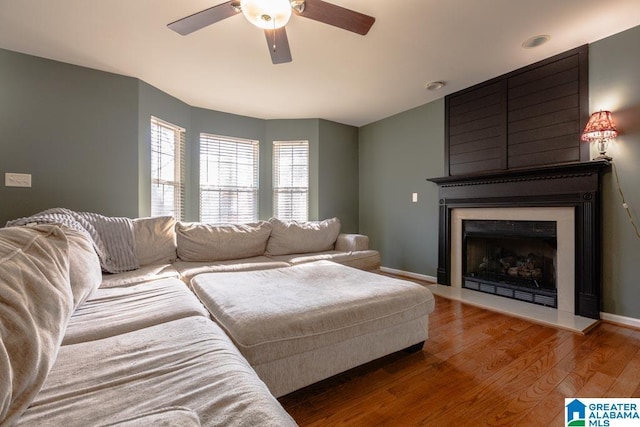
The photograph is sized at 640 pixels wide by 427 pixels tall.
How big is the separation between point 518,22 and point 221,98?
312cm

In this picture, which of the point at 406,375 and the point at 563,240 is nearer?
the point at 406,375

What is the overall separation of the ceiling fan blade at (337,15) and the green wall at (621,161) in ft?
7.27

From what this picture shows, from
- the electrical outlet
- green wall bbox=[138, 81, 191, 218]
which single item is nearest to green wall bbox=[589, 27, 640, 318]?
green wall bbox=[138, 81, 191, 218]

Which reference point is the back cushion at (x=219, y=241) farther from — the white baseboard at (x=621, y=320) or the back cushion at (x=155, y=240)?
the white baseboard at (x=621, y=320)

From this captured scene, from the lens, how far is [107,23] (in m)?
2.11

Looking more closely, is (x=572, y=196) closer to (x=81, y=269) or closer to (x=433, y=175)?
(x=433, y=175)

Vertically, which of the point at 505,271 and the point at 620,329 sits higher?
the point at 505,271

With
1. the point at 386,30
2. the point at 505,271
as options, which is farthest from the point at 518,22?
the point at 505,271

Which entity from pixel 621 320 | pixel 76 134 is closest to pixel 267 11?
pixel 76 134

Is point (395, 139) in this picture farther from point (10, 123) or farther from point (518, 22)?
point (10, 123)

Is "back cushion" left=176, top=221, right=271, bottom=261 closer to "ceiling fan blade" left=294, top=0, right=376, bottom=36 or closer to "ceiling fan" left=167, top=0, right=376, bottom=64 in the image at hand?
"ceiling fan" left=167, top=0, right=376, bottom=64

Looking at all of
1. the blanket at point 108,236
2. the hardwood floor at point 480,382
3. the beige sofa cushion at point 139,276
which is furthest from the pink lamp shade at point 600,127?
the blanket at point 108,236

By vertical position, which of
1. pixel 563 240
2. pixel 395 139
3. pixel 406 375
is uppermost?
pixel 395 139

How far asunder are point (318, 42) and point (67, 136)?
101 inches
